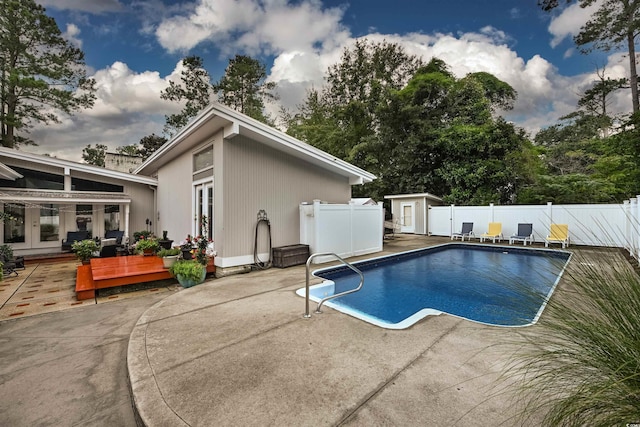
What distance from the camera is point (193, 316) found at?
3.99 meters

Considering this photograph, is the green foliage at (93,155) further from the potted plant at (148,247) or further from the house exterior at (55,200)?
the potted plant at (148,247)

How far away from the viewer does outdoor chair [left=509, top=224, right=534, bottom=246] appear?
39.6 feet

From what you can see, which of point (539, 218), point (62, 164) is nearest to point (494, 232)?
point (539, 218)

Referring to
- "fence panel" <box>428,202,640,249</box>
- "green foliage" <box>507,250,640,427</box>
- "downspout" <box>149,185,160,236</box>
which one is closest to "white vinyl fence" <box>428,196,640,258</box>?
"fence panel" <box>428,202,640,249</box>

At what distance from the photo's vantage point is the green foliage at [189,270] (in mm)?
5826

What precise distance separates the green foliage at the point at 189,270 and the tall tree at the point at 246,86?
17899 mm

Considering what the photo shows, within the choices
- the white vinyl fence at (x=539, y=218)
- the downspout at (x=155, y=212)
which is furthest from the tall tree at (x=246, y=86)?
the white vinyl fence at (x=539, y=218)

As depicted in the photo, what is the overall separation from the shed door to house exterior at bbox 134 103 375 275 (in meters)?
8.23

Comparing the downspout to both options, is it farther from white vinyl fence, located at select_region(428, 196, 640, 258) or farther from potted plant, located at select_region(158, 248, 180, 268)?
white vinyl fence, located at select_region(428, 196, 640, 258)

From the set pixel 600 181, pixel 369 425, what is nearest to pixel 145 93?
pixel 369 425

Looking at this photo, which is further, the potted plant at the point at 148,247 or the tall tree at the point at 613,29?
the tall tree at the point at 613,29

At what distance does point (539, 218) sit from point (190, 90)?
24.0 m

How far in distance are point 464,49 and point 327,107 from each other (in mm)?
11118

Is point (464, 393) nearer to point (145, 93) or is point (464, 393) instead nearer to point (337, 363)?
point (337, 363)
